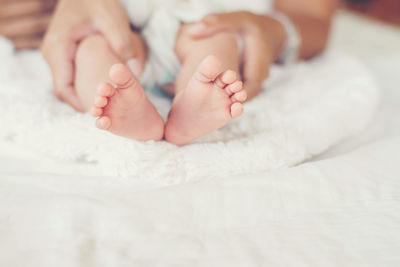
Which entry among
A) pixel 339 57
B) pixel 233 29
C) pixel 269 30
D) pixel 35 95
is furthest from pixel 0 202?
pixel 339 57

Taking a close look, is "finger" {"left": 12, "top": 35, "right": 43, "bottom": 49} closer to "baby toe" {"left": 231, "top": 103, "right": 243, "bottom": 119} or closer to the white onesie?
the white onesie

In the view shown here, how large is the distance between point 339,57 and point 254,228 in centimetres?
70

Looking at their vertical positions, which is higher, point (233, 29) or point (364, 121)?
point (233, 29)

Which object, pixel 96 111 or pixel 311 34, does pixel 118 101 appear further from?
pixel 311 34

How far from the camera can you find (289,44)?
2.98 feet

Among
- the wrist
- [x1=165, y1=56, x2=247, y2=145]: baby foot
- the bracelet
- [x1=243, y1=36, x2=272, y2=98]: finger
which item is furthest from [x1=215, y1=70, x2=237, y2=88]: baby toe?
the bracelet

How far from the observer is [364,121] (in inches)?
28.3

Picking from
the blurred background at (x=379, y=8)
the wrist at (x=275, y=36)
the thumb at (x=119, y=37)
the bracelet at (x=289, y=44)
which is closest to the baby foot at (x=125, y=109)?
the thumb at (x=119, y=37)

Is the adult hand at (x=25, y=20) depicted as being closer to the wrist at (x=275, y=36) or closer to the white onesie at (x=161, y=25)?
the white onesie at (x=161, y=25)

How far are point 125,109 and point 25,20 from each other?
0.59 m

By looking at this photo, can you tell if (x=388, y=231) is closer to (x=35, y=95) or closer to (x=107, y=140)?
(x=107, y=140)

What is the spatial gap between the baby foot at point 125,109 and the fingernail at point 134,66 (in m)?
0.21

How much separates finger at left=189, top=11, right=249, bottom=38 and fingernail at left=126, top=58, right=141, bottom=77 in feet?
0.39

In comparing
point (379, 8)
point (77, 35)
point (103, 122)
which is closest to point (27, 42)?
point (77, 35)
